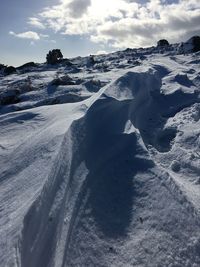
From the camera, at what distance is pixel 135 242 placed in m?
1.73

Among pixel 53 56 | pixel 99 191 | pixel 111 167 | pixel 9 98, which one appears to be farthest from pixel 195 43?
pixel 99 191

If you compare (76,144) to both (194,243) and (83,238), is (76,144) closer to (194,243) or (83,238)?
(83,238)

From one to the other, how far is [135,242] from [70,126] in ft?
4.93

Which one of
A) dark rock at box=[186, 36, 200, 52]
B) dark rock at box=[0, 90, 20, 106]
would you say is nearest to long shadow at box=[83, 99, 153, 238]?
dark rock at box=[0, 90, 20, 106]

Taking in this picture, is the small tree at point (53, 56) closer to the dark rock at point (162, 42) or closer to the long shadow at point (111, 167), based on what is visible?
the dark rock at point (162, 42)

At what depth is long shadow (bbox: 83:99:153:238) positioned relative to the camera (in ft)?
6.39

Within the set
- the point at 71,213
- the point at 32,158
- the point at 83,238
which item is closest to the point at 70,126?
the point at 32,158

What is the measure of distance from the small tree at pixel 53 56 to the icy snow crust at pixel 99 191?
1321 cm

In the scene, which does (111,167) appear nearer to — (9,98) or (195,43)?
(9,98)

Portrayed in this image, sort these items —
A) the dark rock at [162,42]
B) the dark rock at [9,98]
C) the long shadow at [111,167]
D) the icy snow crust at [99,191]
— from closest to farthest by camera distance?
the icy snow crust at [99,191] < the long shadow at [111,167] < the dark rock at [9,98] < the dark rock at [162,42]

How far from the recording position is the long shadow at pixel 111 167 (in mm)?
1946

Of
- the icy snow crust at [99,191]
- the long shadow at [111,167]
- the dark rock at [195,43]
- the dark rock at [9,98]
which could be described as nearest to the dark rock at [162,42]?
the dark rock at [195,43]

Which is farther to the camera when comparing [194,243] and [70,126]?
[70,126]

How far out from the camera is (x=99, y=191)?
218cm
